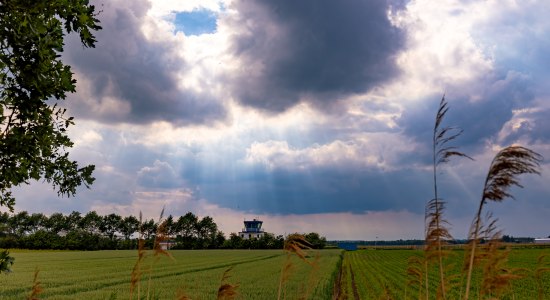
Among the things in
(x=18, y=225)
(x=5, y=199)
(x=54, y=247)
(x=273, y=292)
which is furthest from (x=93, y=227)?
(x=5, y=199)

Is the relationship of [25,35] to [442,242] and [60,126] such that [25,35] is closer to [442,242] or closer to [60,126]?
[60,126]

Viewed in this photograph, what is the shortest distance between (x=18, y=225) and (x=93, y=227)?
2822cm

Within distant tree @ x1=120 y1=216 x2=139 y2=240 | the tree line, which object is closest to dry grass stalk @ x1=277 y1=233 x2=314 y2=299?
the tree line

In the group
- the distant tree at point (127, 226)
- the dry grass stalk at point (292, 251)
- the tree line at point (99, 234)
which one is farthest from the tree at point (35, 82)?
the distant tree at point (127, 226)

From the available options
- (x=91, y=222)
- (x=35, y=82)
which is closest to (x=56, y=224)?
(x=91, y=222)

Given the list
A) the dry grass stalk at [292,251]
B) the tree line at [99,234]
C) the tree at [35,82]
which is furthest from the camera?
the tree line at [99,234]

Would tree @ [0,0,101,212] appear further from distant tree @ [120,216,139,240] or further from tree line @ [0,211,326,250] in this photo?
distant tree @ [120,216,139,240]

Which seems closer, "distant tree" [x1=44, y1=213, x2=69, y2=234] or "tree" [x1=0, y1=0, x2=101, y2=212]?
"tree" [x1=0, y1=0, x2=101, y2=212]

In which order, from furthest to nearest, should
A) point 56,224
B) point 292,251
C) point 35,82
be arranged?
point 56,224 < point 35,82 < point 292,251

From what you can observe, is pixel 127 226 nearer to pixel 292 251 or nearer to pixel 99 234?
pixel 99 234

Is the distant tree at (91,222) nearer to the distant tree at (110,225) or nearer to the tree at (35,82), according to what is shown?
the distant tree at (110,225)

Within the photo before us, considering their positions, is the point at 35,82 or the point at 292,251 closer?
the point at 292,251

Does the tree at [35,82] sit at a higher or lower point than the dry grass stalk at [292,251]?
higher

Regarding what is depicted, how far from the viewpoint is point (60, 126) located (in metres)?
9.75
